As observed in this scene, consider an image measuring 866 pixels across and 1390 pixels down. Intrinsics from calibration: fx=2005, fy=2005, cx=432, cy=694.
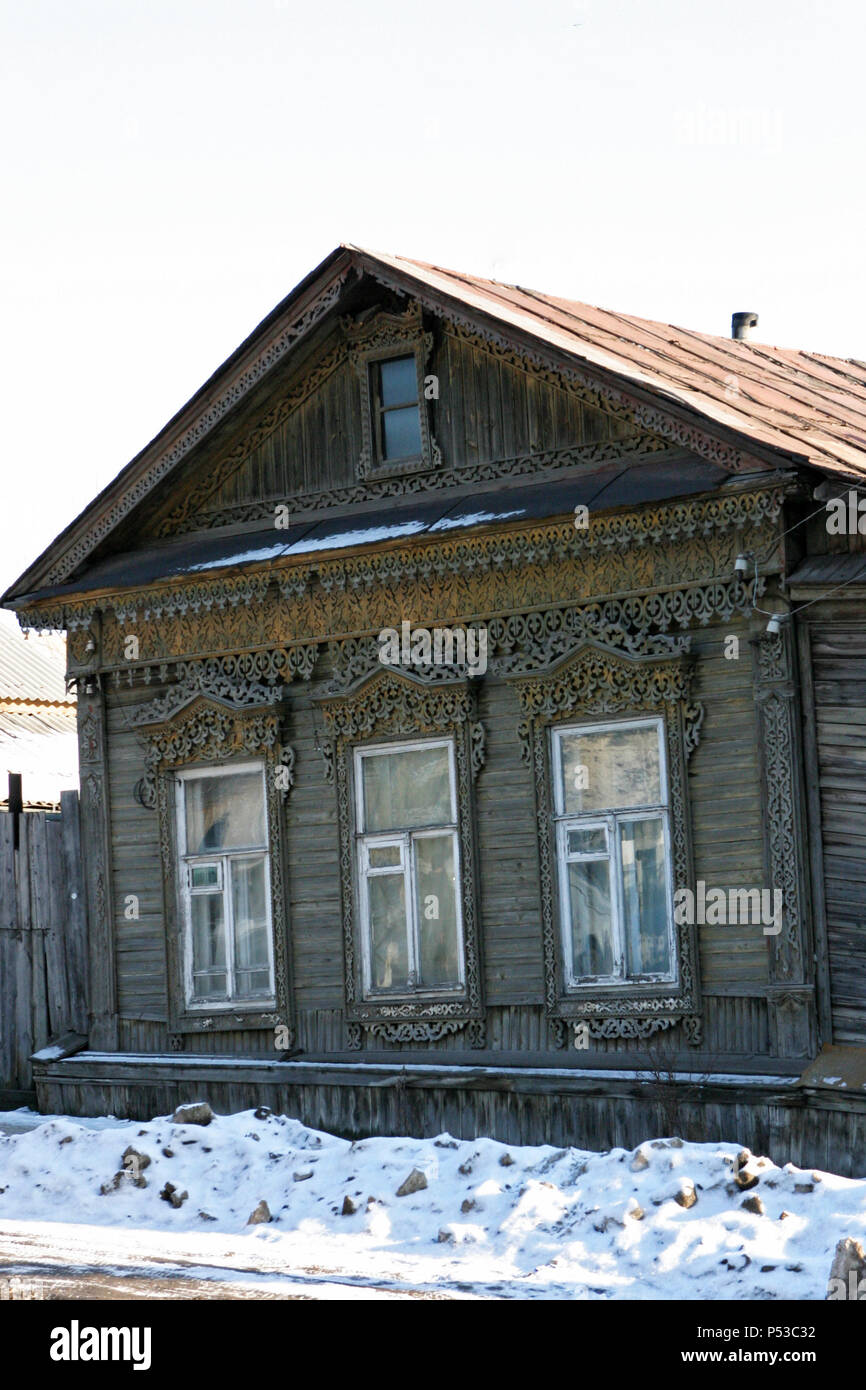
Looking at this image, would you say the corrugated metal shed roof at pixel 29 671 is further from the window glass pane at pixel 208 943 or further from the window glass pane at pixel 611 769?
the window glass pane at pixel 611 769

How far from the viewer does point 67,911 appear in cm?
1569

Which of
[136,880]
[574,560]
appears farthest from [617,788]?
[136,880]

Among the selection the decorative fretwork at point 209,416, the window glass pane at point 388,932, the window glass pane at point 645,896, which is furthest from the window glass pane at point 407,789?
the decorative fretwork at point 209,416

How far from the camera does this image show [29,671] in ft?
95.9

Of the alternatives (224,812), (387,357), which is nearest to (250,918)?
(224,812)

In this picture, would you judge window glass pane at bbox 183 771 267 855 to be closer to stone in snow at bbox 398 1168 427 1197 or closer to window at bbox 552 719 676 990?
window at bbox 552 719 676 990

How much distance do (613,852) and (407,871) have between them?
161 centimetres

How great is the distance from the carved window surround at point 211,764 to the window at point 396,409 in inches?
79.8

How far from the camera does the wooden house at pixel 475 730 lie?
11.6 m

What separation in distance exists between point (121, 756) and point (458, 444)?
143 inches

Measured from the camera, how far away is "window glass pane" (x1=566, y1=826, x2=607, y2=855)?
1259 cm
